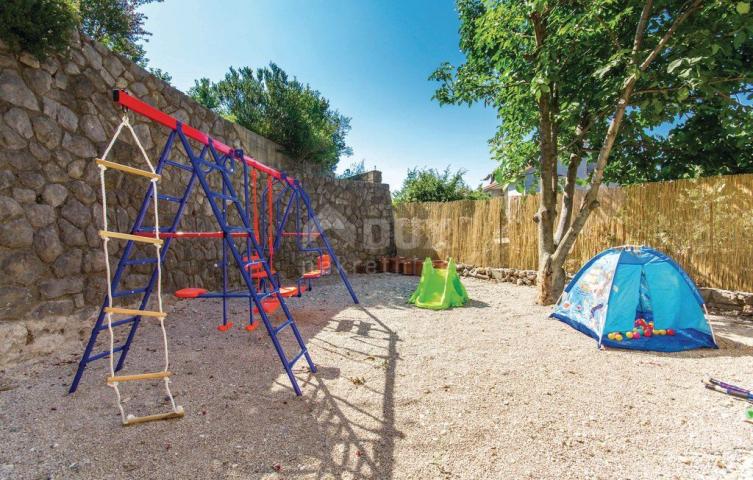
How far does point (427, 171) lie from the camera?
13.6m

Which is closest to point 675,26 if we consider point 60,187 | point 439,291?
point 439,291

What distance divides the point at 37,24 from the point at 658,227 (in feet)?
25.0

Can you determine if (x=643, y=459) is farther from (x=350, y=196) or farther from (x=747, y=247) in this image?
(x=350, y=196)

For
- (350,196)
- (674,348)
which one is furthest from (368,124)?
(674,348)

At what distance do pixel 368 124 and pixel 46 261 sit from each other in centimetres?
1046

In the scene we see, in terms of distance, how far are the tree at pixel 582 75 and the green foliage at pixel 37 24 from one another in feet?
15.0

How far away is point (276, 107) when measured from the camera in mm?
10258

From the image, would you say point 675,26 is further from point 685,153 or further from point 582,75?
point 685,153

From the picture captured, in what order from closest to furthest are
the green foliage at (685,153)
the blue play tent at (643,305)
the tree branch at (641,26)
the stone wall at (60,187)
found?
the stone wall at (60,187) → the blue play tent at (643,305) → the tree branch at (641,26) → the green foliage at (685,153)

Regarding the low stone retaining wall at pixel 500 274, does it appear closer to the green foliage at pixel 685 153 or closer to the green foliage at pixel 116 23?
the green foliage at pixel 685 153

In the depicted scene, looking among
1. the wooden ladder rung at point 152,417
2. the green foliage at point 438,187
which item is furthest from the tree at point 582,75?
the green foliage at point 438,187

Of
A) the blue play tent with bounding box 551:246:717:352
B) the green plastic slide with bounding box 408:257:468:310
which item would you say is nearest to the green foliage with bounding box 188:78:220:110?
the green plastic slide with bounding box 408:257:468:310

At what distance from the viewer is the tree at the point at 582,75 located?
3836mm

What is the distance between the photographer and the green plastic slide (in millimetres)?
5262
